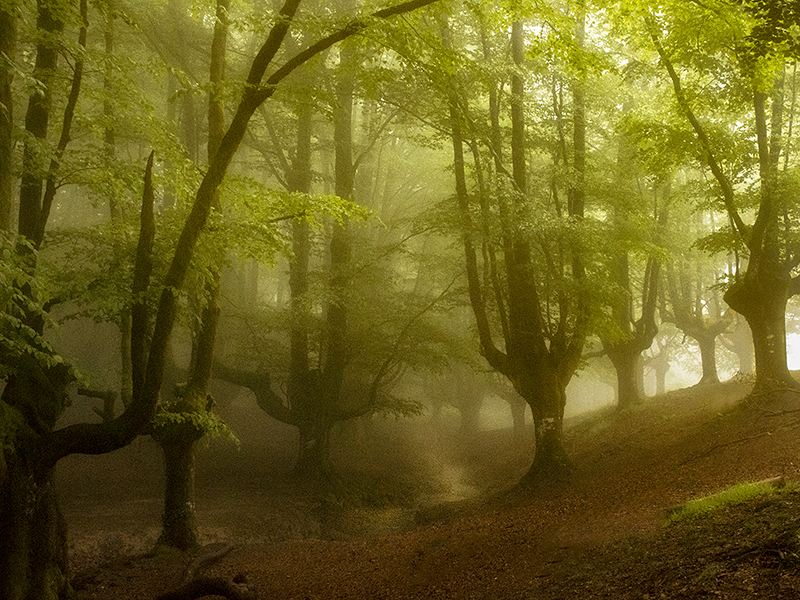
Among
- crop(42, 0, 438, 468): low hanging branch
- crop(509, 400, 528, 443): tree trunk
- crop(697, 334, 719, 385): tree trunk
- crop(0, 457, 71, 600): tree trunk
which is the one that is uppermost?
crop(42, 0, 438, 468): low hanging branch

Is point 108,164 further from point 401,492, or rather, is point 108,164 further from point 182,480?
point 401,492

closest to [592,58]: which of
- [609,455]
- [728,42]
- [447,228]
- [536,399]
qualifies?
[728,42]

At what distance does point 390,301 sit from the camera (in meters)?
21.6

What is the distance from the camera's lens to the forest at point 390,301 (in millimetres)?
8422

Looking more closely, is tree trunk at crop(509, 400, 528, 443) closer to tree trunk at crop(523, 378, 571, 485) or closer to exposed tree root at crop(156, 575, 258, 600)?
tree trunk at crop(523, 378, 571, 485)

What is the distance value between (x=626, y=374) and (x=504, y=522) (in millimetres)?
14637

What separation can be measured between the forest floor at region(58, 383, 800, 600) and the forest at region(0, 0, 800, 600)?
0.08 m

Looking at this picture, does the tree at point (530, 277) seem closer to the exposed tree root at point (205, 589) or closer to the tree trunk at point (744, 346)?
the exposed tree root at point (205, 589)

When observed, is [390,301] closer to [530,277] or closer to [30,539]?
[530,277]

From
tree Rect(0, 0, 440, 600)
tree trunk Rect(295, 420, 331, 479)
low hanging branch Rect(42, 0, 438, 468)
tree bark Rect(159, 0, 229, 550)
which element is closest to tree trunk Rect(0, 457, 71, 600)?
tree Rect(0, 0, 440, 600)

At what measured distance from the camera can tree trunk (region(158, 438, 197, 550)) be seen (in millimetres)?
12922

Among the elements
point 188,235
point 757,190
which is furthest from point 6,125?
point 757,190

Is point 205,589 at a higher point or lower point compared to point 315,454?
lower

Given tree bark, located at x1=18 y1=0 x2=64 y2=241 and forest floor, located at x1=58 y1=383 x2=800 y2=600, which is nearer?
forest floor, located at x1=58 y1=383 x2=800 y2=600
